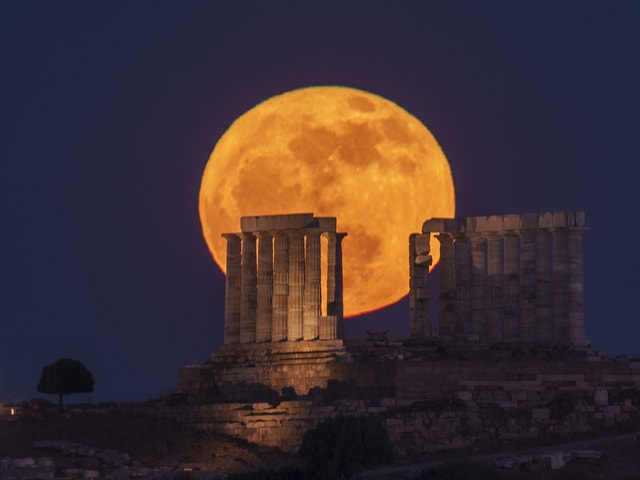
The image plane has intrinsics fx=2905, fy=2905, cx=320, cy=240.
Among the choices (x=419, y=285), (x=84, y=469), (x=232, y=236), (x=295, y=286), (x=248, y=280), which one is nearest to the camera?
(x=84, y=469)

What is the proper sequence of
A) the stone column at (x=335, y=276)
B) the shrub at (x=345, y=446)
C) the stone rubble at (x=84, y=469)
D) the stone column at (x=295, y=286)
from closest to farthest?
the stone rubble at (x=84, y=469) → the shrub at (x=345, y=446) → the stone column at (x=295, y=286) → the stone column at (x=335, y=276)

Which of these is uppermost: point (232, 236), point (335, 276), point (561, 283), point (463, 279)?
point (232, 236)

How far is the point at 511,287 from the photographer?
148 metres

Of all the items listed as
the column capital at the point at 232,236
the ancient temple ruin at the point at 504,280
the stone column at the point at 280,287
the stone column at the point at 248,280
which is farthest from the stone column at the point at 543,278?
the column capital at the point at 232,236

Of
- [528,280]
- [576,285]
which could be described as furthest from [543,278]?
[576,285]

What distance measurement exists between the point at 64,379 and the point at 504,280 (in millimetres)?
23017

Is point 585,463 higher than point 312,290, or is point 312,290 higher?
point 312,290

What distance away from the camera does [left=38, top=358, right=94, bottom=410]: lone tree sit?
145 metres

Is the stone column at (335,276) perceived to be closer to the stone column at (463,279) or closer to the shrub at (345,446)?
the stone column at (463,279)

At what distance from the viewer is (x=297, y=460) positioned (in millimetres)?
126625

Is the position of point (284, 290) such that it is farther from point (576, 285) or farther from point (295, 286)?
point (576, 285)

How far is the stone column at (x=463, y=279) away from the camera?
149 m

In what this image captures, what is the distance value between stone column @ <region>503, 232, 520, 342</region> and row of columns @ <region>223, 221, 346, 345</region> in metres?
9.37

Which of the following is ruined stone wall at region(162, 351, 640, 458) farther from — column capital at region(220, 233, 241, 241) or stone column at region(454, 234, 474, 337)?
column capital at region(220, 233, 241, 241)
